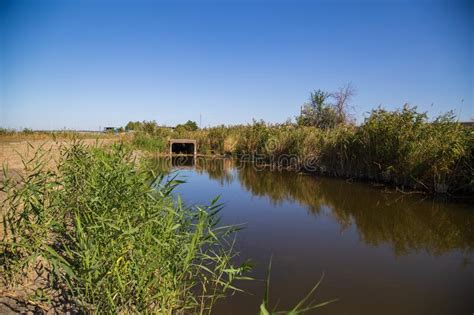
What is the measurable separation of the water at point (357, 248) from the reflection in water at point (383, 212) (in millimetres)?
21

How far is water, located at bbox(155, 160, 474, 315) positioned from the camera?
378 cm

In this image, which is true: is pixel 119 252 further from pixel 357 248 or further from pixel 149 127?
pixel 149 127

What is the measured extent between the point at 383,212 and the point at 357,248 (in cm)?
290

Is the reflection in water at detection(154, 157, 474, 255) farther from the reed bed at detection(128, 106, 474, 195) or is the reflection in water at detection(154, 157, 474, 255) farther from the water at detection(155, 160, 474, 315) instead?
the reed bed at detection(128, 106, 474, 195)

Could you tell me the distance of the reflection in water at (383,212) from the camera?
606cm

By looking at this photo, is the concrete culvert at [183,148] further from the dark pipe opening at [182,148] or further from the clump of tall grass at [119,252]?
the clump of tall grass at [119,252]

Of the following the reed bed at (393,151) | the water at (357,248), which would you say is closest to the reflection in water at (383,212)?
the water at (357,248)

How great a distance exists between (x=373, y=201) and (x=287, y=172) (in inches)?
278

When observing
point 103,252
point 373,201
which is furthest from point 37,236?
point 373,201

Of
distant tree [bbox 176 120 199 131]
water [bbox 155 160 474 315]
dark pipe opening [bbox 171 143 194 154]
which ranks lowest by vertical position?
water [bbox 155 160 474 315]

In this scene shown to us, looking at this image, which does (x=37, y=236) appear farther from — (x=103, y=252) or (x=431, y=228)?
(x=431, y=228)

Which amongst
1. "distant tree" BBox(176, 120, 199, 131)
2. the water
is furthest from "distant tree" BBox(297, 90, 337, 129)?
the water

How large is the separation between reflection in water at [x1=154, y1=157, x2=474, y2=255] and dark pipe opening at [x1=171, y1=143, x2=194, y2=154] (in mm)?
14562

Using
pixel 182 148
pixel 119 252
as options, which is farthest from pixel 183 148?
pixel 119 252
